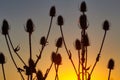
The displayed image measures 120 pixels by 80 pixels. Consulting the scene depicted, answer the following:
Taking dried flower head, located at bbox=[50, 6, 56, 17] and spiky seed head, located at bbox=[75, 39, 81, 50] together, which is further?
dried flower head, located at bbox=[50, 6, 56, 17]

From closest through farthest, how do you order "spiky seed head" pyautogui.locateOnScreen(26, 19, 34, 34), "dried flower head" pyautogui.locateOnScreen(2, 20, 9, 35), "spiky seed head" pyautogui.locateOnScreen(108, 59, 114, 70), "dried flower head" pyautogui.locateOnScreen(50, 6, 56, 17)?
"spiky seed head" pyautogui.locateOnScreen(26, 19, 34, 34)
"dried flower head" pyautogui.locateOnScreen(2, 20, 9, 35)
"dried flower head" pyautogui.locateOnScreen(50, 6, 56, 17)
"spiky seed head" pyautogui.locateOnScreen(108, 59, 114, 70)

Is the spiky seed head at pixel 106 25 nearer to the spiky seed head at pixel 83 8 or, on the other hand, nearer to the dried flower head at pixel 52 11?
the spiky seed head at pixel 83 8

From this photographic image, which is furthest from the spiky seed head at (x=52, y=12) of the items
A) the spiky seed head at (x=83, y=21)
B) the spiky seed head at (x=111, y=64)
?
the spiky seed head at (x=111, y=64)

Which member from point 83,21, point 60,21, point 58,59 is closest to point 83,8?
point 83,21

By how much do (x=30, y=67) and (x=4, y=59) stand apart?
305 cm

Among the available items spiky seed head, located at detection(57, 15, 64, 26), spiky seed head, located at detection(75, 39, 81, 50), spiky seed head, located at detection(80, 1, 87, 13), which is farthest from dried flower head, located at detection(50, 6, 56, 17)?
spiky seed head, located at detection(75, 39, 81, 50)

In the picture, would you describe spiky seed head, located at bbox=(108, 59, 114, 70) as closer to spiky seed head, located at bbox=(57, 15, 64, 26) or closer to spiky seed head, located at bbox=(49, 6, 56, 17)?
spiky seed head, located at bbox=(57, 15, 64, 26)

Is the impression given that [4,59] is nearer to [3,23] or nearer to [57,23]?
[3,23]

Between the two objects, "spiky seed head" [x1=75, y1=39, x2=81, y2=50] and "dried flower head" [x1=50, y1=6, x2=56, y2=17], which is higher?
"dried flower head" [x1=50, y1=6, x2=56, y2=17]

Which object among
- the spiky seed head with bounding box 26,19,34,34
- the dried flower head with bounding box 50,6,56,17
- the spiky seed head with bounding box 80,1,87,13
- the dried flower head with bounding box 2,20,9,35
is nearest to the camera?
the spiky seed head with bounding box 26,19,34,34

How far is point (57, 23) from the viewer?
450 inches

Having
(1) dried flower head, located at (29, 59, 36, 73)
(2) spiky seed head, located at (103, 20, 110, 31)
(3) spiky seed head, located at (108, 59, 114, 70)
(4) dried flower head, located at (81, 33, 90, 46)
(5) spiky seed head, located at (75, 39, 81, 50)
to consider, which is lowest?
(3) spiky seed head, located at (108, 59, 114, 70)

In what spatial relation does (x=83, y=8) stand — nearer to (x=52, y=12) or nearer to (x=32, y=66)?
(x=52, y=12)

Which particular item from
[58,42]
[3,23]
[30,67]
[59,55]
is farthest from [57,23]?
[30,67]
